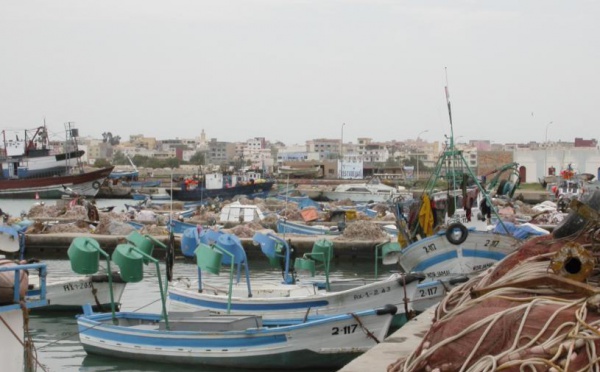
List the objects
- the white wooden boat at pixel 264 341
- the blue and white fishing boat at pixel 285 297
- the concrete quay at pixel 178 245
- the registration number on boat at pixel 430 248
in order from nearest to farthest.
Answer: the white wooden boat at pixel 264 341
the blue and white fishing boat at pixel 285 297
the registration number on boat at pixel 430 248
the concrete quay at pixel 178 245

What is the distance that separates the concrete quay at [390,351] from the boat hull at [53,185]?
75.3 metres

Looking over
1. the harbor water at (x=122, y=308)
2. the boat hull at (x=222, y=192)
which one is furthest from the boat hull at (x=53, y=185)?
the harbor water at (x=122, y=308)

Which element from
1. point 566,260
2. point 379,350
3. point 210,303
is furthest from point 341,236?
point 566,260

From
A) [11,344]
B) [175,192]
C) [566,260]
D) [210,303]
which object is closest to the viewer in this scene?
[566,260]

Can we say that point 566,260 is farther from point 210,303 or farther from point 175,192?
point 175,192

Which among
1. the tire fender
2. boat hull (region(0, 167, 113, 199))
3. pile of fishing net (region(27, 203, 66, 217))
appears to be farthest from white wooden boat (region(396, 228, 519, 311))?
boat hull (region(0, 167, 113, 199))

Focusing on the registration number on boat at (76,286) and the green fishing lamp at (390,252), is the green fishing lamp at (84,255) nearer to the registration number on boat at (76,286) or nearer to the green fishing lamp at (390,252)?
the registration number on boat at (76,286)

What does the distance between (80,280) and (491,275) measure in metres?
13.4

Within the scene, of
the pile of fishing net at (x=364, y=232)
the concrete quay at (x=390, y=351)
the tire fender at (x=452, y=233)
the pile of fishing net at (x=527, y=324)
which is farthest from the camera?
the pile of fishing net at (x=364, y=232)

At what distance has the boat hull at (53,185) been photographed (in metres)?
85.0

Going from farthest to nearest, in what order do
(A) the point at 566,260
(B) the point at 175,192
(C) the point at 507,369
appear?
(B) the point at 175,192
(A) the point at 566,260
(C) the point at 507,369

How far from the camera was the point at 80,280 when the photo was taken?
66.3ft

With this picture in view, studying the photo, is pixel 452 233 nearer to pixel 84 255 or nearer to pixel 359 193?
pixel 84 255

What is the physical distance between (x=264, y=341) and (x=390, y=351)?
15.8 ft
